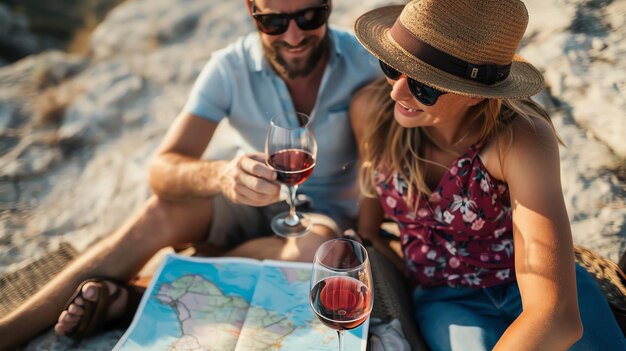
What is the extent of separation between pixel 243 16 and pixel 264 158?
3.72 meters

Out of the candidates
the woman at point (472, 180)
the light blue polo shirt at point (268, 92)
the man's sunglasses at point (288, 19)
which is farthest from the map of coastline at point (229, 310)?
the man's sunglasses at point (288, 19)

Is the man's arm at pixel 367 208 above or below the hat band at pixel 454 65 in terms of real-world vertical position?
below

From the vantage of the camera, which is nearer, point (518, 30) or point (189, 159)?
point (518, 30)

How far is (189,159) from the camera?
114 inches

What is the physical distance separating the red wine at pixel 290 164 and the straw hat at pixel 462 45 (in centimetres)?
59

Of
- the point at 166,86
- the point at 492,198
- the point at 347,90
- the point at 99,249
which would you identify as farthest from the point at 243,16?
the point at 492,198

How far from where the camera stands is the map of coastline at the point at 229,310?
7.23ft

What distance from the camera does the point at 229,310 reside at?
238 cm

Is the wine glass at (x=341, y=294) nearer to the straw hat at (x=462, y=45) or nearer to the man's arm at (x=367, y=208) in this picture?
the straw hat at (x=462, y=45)

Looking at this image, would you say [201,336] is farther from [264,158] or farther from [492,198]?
[492,198]

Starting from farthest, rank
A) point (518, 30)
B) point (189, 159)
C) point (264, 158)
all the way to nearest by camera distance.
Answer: point (189, 159) → point (264, 158) → point (518, 30)

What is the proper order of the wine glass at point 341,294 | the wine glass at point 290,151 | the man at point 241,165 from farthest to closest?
the man at point 241,165
the wine glass at point 290,151
the wine glass at point 341,294

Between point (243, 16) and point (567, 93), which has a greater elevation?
point (243, 16)

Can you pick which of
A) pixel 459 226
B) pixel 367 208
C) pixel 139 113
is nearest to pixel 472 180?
pixel 459 226
